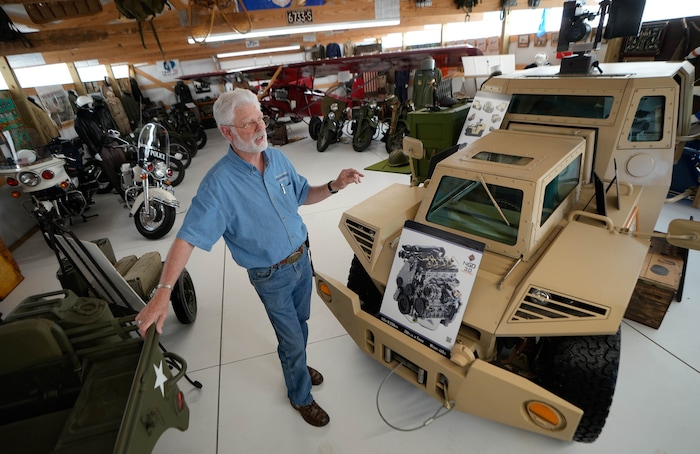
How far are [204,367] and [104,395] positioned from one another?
3.53ft

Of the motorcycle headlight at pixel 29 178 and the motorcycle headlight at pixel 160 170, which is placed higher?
the motorcycle headlight at pixel 29 178

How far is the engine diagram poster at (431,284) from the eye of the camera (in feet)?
5.96

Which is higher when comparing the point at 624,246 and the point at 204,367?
the point at 624,246

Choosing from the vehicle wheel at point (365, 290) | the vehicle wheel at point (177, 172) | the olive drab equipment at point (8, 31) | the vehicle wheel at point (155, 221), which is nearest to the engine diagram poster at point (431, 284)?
the vehicle wheel at point (365, 290)

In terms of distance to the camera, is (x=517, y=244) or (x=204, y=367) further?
(x=204, y=367)

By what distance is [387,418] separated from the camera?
2186 millimetres

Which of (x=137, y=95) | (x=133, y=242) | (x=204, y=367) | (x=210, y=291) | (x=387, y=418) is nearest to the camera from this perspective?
(x=387, y=418)

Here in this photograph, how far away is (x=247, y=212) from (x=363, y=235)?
946 mm

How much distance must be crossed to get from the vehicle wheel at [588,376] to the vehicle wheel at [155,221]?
4.88 m

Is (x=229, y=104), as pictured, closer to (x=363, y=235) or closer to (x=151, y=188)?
(x=363, y=235)

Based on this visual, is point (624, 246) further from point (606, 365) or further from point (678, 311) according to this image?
point (678, 311)

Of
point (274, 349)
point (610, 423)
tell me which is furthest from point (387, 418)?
point (610, 423)

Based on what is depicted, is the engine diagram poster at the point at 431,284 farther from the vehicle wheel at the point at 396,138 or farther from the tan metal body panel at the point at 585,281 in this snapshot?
the vehicle wheel at the point at 396,138

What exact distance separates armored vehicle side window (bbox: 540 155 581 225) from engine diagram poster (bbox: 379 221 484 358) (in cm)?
65
